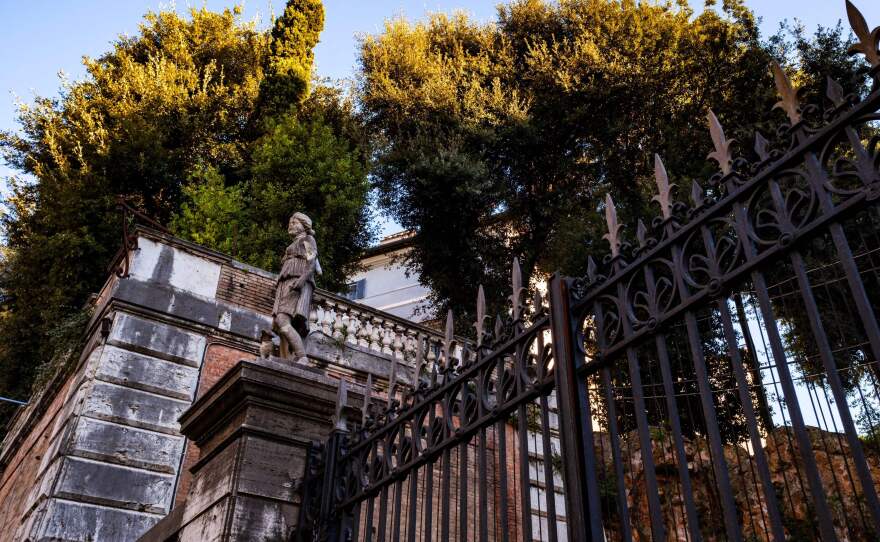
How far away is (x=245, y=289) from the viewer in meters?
12.0

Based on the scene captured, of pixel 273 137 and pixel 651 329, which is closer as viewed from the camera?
pixel 651 329

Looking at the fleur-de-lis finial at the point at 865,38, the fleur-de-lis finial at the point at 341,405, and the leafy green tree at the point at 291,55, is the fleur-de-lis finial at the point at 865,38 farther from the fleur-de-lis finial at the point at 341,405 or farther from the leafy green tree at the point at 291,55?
the leafy green tree at the point at 291,55

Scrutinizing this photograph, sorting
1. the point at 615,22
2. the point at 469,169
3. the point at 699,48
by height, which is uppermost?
the point at 615,22

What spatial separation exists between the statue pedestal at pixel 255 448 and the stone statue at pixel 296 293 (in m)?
1.08

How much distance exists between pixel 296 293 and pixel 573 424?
367 cm

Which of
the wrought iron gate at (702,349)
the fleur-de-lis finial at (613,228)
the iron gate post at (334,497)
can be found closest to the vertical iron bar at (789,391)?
the wrought iron gate at (702,349)

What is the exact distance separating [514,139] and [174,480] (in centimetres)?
1395

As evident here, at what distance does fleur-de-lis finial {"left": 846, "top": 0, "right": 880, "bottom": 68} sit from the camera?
232cm

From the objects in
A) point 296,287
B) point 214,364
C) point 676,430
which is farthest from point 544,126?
point 676,430

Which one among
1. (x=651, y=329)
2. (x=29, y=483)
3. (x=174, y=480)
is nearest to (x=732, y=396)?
(x=651, y=329)

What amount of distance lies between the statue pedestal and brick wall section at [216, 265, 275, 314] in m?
7.02

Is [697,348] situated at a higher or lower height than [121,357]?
lower

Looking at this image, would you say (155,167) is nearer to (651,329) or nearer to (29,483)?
(29,483)

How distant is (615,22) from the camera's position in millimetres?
21438
